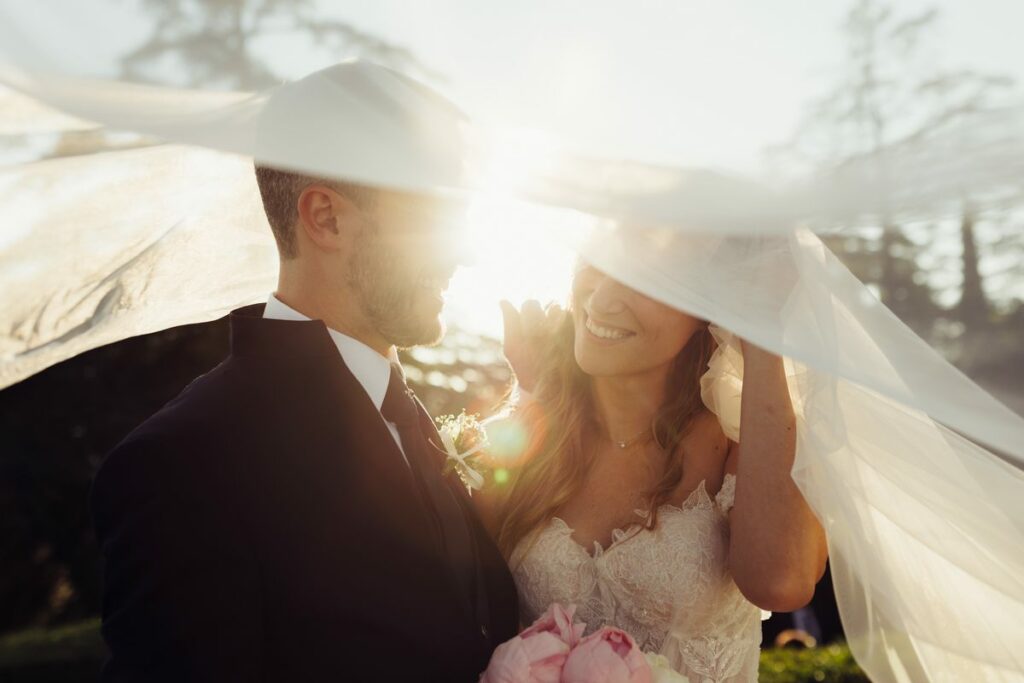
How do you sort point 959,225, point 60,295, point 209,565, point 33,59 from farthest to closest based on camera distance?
point 60,295 < point 209,565 < point 959,225 < point 33,59

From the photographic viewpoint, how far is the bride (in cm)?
307

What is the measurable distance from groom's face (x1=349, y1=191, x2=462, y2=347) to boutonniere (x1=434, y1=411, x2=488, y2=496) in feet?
1.72

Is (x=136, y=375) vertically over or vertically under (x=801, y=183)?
under

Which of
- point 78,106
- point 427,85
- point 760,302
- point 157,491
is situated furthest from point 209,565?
point 760,302

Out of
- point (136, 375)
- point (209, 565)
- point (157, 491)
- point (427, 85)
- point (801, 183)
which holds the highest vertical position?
point (427, 85)

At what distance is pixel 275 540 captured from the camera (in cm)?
252

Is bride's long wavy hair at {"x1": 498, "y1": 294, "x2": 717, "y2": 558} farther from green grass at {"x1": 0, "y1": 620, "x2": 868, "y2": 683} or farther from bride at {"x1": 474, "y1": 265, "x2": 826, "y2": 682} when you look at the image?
green grass at {"x1": 0, "y1": 620, "x2": 868, "y2": 683}

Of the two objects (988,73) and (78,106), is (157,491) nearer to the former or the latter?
(78,106)

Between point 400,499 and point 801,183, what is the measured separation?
1370mm

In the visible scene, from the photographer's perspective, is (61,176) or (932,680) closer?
(61,176)

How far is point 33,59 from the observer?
6.01 feet

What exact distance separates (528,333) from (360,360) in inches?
55.2

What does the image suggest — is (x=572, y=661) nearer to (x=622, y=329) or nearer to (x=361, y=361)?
(x=361, y=361)

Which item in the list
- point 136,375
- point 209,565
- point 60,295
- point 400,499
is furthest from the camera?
point 136,375
